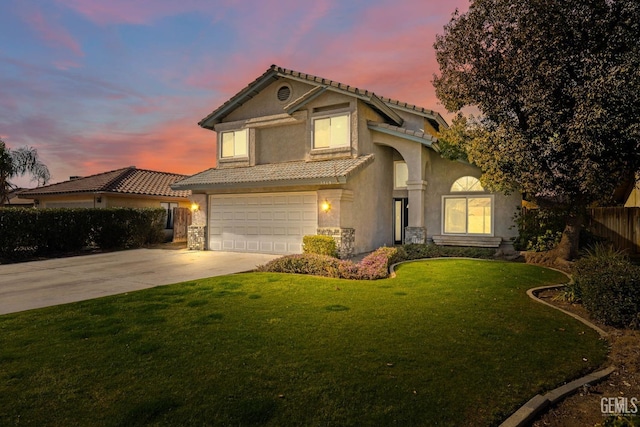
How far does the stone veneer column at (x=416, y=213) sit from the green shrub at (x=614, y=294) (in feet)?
30.0

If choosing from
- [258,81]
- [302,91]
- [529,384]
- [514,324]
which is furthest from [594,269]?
[258,81]

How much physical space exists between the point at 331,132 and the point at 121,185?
1571 cm

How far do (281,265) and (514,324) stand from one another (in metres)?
7.11

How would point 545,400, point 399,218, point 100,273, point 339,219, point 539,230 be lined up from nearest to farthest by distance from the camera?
point 545,400 < point 100,273 < point 539,230 < point 339,219 < point 399,218

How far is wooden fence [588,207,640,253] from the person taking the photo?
14227mm

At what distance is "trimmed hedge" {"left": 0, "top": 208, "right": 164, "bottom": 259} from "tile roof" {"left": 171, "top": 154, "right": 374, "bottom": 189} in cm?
403

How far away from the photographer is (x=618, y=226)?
47.6 feet

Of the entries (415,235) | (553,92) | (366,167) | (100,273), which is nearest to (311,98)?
(366,167)

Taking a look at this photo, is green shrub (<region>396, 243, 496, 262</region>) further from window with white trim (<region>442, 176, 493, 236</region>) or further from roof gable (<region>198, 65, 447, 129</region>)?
roof gable (<region>198, 65, 447, 129</region>)

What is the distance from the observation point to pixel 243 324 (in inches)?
235

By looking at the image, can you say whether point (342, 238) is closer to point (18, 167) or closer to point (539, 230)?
point (539, 230)

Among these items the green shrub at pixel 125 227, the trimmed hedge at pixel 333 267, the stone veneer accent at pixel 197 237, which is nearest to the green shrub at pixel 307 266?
the trimmed hedge at pixel 333 267

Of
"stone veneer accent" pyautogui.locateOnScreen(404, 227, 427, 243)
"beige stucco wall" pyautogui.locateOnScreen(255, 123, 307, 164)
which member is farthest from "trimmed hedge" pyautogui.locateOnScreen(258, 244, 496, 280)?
"beige stucco wall" pyautogui.locateOnScreen(255, 123, 307, 164)

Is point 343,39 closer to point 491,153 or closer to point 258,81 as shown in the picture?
point 258,81
